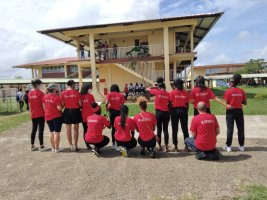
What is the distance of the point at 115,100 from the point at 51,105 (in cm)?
155

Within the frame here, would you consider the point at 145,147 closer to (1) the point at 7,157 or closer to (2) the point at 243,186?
(2) the point at 243,186

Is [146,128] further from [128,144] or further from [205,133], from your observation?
[205,133]

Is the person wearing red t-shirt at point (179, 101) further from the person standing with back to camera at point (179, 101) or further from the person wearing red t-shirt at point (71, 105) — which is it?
the person wearing red t-shirt at point (71, 105)

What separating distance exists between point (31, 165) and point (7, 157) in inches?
49.0

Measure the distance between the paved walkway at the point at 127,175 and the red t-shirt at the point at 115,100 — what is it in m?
1.11

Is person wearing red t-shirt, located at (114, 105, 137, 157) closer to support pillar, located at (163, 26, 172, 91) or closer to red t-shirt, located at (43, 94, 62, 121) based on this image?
red t-shirt, located at (43, 94, 62, 121)

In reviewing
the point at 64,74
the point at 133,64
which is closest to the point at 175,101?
the point at 133,64

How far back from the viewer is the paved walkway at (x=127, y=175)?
15.1 ft

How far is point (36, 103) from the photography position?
7680mm

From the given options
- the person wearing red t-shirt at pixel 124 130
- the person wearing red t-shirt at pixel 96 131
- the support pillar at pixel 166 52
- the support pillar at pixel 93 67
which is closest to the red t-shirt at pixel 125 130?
the person wearing red t-shirt at pixel 124 130

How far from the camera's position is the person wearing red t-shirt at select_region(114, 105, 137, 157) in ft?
21.9

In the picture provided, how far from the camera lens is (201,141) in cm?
611

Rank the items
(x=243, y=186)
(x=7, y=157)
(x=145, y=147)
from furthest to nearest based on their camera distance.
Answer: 1. (x=7, y=157)
2. (x=145, y=147)
3. (x=243, y=186)

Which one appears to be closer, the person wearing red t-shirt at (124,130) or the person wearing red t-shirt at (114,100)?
the person wearing red t-shirt at (124,130)
